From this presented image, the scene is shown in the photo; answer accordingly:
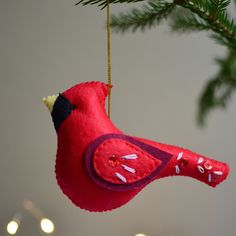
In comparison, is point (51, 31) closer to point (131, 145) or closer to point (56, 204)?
point (56, 204)

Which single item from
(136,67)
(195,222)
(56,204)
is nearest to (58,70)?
(136,67)

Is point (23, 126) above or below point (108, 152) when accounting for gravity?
below

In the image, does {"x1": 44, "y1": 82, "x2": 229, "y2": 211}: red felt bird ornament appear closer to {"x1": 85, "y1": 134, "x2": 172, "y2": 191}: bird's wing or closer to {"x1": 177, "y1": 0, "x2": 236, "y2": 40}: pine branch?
{"x1": 85, "y1": 134, "x2": 172, "y2": 191}: bird's wing

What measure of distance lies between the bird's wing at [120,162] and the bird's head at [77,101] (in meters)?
0.04

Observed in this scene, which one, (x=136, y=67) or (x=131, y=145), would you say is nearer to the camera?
(x=131, y=145)

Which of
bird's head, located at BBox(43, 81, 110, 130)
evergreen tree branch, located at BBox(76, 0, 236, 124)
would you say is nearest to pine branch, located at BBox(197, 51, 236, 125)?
evergreen tree branch, located at BBox(76, 0, 236, 124)

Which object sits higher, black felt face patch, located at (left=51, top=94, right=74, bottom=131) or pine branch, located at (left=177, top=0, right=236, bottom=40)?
pine branch, located at (left=177, top=0, right=236, bottom=40)

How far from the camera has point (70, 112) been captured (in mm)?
384

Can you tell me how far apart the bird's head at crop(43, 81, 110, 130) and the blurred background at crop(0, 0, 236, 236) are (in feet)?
1.91

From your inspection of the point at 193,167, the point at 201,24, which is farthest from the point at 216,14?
the point at 193,167

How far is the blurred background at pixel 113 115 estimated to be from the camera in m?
0.98

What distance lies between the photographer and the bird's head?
1.26ft

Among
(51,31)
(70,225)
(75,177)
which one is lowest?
(70,225)

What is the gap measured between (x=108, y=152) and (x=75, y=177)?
0.04m
